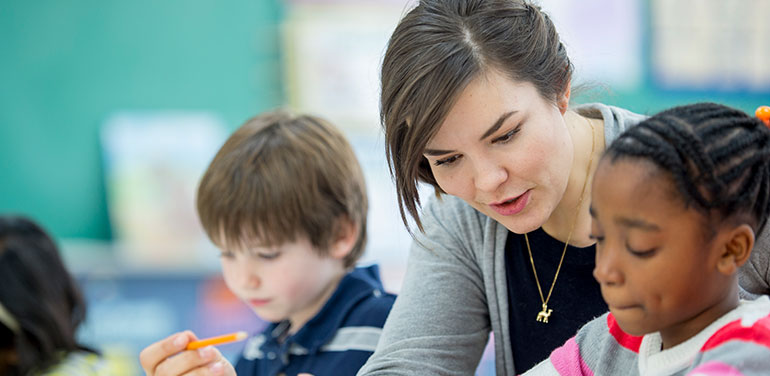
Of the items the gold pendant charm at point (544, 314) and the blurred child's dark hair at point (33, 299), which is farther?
the blurred child's dark hair at point (33, 299)

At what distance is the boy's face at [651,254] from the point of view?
2.31 ft

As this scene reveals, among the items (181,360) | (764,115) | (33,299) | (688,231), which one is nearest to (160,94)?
(33,299)

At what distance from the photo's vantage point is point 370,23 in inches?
141

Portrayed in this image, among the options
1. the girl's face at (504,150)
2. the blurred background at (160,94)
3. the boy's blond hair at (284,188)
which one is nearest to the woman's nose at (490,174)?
the girl's face at (504,150)

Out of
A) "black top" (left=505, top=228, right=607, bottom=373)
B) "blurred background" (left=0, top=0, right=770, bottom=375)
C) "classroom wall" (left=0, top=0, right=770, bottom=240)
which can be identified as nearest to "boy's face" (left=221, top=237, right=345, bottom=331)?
"black top" (left=505, top=228, right=607, bottom=373)

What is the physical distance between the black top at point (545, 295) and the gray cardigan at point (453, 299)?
2 centimetres

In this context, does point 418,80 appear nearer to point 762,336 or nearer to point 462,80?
point 462,80

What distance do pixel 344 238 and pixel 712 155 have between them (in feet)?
2.95

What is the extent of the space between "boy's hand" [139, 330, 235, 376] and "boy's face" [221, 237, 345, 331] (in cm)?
26

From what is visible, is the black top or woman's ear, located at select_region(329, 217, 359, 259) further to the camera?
woman's ear, located at select_region(329, 217, 359, 259)

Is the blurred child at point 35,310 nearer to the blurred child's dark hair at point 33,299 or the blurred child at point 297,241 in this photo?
the blurred child's dark hair at point 33,299

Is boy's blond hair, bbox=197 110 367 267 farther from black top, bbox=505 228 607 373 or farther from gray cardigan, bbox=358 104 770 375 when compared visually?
black top, bbox=505 228 607 373

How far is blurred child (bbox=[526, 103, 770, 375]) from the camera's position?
2.31ft

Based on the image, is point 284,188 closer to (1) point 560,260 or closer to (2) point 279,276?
(2) point 279,276
